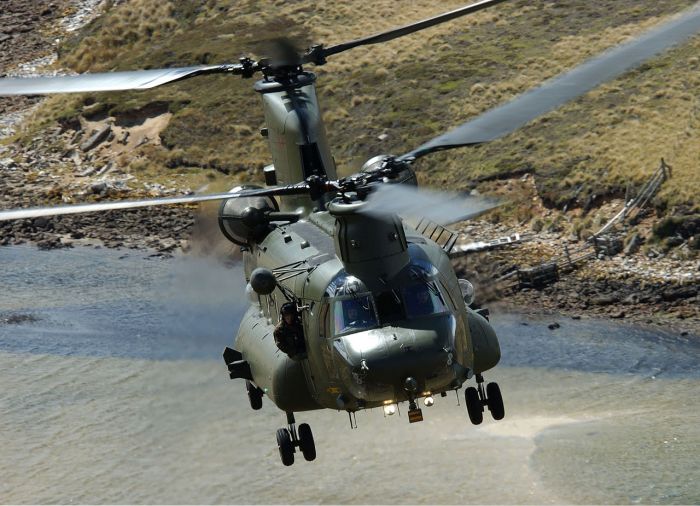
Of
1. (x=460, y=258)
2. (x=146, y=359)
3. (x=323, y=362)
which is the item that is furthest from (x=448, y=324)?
(x=460, y=258)

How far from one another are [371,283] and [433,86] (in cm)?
4207

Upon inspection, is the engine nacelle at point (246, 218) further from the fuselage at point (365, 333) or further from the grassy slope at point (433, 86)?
the grassy slope at point (433, 86)

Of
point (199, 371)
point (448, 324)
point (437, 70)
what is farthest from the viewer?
point (437, 70)

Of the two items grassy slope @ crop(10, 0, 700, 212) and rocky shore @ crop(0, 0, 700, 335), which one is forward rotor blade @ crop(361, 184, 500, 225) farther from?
grassy slope @ crop(10, 0, 700, 212)

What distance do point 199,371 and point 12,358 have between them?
9.47 m

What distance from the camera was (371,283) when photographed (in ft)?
82.1

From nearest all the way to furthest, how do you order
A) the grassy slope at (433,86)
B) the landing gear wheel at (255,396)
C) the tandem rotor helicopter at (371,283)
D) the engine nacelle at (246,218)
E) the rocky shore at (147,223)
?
the tandem rotor helicopter at (371,283)
the engine nacelle at (246,218)
the landing gear wheel at (255,396)
the rocky shore at (147,223)
the grassy slope at (433,86)

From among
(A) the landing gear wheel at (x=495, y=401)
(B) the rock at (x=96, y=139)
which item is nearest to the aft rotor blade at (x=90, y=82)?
(A) the landing gear wheel at (x=495, y=401)

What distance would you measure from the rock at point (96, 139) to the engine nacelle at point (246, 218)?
133 ft

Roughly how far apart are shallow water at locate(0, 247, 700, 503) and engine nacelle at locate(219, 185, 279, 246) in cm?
741

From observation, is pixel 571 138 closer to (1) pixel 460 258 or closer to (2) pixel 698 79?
(2) pixel 698 79

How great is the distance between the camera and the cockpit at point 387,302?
970 inches

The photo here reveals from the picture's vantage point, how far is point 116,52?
8138 centimetres

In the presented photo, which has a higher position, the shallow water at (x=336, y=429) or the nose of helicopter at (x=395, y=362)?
the nose of helicopter at (x=395, y=362)
